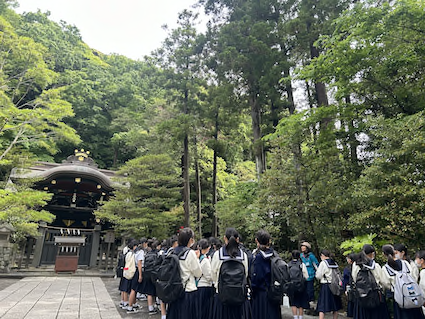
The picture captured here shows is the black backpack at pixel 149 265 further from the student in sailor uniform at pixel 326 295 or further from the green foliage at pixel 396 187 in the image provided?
the green foliage at pixel 396 187

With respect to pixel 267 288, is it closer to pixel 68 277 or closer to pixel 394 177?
pixel 394 177

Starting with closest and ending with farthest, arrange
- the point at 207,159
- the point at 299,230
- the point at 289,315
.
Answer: the point at 289,315 → the point at 299,230 → the point at 207,159

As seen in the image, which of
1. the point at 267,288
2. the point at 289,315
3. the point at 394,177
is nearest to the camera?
the point at 267,288

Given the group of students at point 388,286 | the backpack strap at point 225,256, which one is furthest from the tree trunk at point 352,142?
the backpack strap at point 225,256

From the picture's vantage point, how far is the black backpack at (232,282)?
3105 millimetres

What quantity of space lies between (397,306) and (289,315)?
3.16m

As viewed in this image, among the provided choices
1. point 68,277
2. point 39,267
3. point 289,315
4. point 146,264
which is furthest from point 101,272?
point 289,315

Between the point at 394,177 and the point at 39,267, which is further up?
the point at 394,177

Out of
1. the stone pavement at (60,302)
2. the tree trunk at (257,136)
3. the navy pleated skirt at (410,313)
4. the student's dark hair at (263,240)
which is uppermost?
the tree trunk at (257,136)

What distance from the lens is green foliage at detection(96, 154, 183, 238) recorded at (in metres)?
11.6

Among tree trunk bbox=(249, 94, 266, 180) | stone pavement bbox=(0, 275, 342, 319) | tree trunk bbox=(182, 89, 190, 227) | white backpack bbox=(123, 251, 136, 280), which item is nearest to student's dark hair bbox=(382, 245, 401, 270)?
stone pavement bbox=(0, 275, 342, 319)

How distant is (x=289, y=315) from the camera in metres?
6.49

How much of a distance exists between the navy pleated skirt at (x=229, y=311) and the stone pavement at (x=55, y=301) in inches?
127

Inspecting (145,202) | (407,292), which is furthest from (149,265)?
(145,202)
